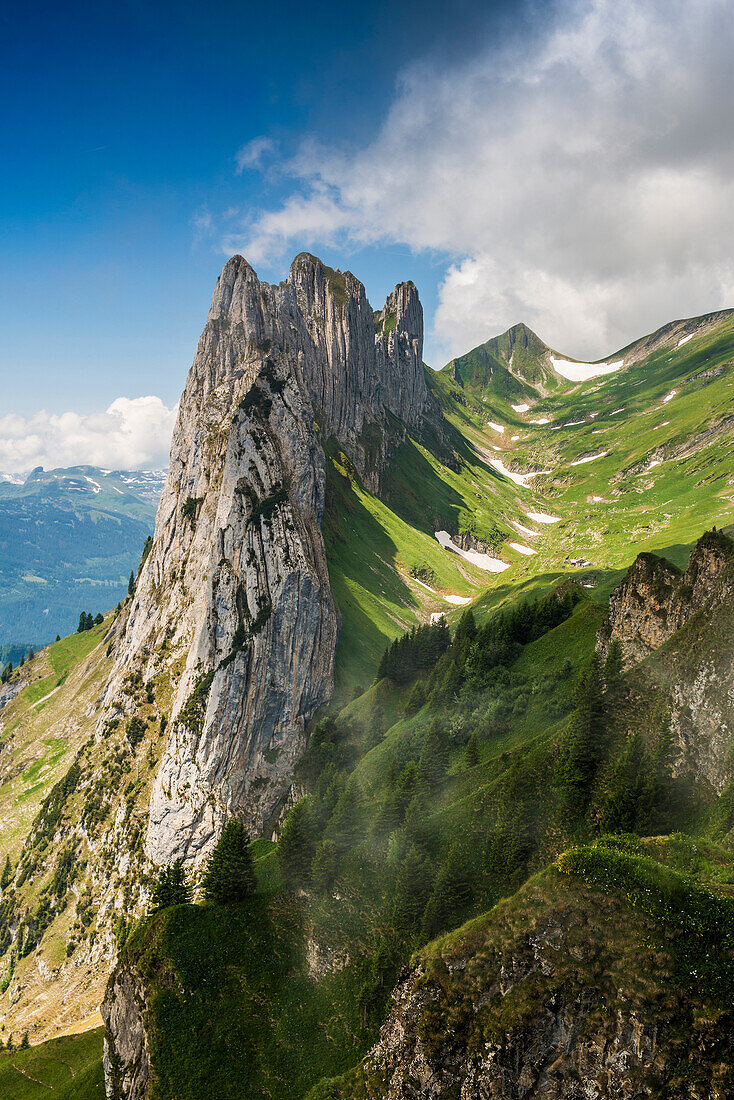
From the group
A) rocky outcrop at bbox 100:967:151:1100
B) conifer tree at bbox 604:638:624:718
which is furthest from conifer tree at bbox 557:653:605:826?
rocky outcrop at bbox 100:967:151:1100

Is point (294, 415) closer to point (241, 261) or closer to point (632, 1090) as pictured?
point (241, 261)

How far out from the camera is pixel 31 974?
238 feet

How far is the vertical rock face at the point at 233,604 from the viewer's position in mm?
79812

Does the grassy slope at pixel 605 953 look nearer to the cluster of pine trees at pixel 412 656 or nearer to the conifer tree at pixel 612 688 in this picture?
the conifer tree at pixel 612 688

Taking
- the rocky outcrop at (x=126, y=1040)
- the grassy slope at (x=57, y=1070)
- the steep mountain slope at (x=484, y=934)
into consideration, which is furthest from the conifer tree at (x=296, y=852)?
the grassy slope at (x=57, y=1070)

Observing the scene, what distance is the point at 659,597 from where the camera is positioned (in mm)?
44188

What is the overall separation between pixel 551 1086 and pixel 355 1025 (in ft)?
59.6

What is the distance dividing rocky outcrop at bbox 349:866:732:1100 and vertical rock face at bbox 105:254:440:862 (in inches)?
2389

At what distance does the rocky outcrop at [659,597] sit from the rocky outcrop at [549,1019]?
77.5 ft

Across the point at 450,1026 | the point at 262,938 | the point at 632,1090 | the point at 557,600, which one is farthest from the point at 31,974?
the point at 557,600

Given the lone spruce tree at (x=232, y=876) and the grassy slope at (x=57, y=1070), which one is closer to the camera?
the lone spruce tree at (x=232, y=876)

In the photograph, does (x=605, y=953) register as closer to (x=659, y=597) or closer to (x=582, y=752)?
(x=582, y=752)

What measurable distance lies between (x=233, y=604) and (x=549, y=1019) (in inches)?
2982

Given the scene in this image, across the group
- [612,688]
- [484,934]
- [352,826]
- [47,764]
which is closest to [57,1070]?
[352,826]
